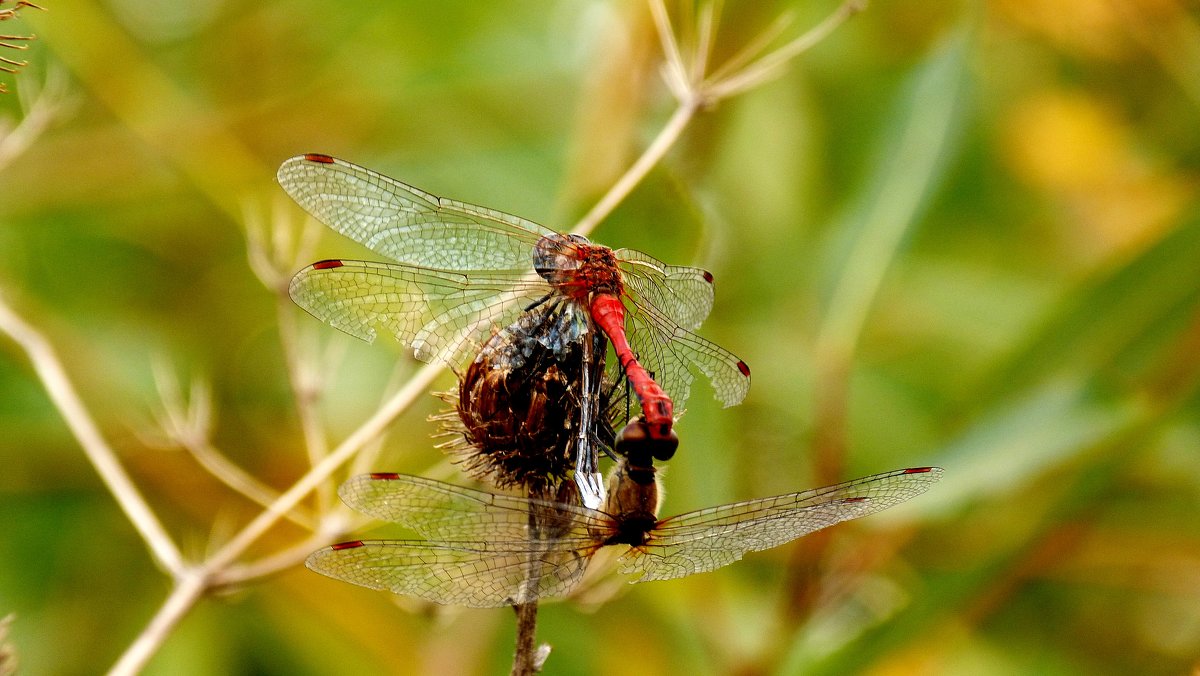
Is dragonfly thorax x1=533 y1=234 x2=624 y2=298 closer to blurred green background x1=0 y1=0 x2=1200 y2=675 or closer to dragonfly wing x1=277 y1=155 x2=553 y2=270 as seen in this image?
dragonfly wing x1=277 y1=155 x2=553 y2=270

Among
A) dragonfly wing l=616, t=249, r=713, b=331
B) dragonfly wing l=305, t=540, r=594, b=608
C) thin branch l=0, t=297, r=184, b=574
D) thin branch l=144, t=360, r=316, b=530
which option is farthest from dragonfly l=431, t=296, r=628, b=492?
thin branch l=0, t=297, r=184, b=574

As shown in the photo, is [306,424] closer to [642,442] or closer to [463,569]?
[463,569]

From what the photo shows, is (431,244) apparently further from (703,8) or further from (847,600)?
(847,600)

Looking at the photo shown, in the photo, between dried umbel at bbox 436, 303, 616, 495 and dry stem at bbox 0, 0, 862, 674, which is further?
dry stem at bbox 0, 0, 862, 674

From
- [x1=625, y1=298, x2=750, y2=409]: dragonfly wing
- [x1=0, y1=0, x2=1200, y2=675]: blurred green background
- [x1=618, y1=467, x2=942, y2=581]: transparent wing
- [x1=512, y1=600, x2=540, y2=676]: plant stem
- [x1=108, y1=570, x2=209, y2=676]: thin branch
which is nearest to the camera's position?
[x1=512, y1=600, x2=540, y2=676]: plant stem

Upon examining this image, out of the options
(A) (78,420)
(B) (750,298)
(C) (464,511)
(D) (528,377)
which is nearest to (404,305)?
(D) (528,377)

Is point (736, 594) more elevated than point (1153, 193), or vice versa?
point (1153, 193)

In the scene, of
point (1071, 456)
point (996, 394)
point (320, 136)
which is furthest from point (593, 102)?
point (1071, 456)
